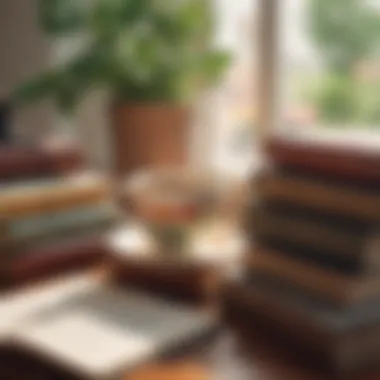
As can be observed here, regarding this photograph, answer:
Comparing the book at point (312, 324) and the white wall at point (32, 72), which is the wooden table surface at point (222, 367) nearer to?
the book at point (312, 324)

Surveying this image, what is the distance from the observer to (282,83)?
1.42 metres

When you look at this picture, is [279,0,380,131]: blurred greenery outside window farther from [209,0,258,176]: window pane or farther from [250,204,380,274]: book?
[250,204,380,274]: book

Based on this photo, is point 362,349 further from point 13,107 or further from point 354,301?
point 13,107

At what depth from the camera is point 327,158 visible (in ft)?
2.85

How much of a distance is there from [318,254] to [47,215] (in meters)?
0.39

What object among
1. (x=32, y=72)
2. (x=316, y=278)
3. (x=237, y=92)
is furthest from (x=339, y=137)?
(x=32, y=72)

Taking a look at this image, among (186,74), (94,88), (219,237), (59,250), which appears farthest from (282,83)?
(59,250)

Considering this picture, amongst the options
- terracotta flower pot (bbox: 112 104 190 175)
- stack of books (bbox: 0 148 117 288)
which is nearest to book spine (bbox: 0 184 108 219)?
stack of books (bbox: 0 148 117 288)

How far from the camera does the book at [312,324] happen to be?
78cm

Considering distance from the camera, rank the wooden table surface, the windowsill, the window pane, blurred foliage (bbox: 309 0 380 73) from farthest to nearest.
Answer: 1. the window pane
2. blurred foliage (bbox: 309 0 380 73)
3. the windowsill
4. the wooden table surface

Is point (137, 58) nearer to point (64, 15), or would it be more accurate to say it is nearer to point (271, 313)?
point (64, 15)

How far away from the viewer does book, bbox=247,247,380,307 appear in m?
0.81

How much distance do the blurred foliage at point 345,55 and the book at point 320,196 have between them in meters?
0.45

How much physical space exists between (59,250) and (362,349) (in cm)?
45
